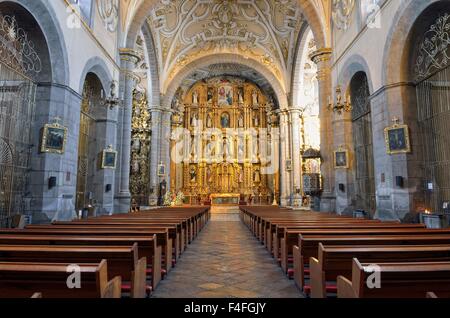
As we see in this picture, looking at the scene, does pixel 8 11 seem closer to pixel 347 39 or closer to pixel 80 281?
pixel 80 281

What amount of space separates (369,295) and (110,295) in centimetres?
184


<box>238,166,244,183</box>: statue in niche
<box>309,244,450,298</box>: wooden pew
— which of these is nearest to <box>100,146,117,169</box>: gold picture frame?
<box>309,244,450,298</box>: wooden pew

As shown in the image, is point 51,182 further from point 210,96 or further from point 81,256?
point 210,96

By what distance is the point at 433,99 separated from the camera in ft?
25.6

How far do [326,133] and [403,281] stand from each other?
36.0 ft

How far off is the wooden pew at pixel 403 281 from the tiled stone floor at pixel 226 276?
1723mm

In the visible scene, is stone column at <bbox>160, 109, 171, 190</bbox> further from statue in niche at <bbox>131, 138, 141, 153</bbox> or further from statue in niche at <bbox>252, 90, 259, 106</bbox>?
statue in niche at <bbox>252, 90, 259, 106</bbox>

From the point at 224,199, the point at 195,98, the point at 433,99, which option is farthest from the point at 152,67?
the point at 433,99

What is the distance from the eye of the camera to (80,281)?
6.60 feet

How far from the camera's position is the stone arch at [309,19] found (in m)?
13.1

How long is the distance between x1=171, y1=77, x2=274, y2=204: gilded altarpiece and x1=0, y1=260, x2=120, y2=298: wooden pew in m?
22.7

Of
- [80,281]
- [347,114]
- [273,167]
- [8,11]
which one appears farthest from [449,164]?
[273,167]

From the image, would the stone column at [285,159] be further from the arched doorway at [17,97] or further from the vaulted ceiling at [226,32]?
the arched doorway at [17,97]

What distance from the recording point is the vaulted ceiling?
61.7ft
